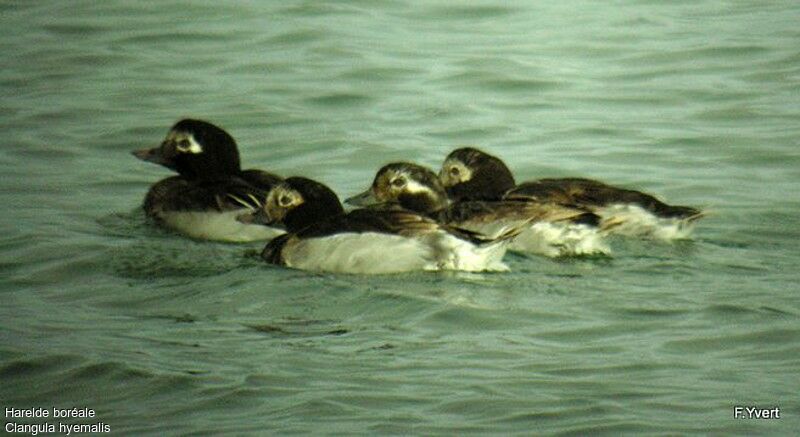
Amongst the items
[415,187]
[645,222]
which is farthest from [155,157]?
[645,222]

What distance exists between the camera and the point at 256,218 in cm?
1164

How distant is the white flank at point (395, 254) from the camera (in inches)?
417

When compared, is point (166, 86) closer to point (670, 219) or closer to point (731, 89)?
Answer: point (731, 89)

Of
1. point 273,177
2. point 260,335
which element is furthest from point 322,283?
point 273,177

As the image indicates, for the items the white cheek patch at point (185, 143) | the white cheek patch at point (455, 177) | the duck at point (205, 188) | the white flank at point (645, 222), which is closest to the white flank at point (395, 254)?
the duck at point (205, 188)

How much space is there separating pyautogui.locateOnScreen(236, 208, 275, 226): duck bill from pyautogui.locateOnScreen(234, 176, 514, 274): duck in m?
0.55

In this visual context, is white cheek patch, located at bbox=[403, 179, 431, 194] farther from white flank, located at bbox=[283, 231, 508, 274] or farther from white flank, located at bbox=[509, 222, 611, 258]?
white flank, located at bbox=[283, 231, 508, 274]

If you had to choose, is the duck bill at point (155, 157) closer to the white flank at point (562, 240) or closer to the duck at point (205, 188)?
the duck at point (205, 188)

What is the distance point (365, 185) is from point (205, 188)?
1.69 meters

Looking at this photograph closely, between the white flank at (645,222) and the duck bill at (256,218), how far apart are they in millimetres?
2026

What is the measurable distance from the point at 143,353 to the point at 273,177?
360 centimetres

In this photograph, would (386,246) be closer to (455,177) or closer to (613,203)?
(455,177)

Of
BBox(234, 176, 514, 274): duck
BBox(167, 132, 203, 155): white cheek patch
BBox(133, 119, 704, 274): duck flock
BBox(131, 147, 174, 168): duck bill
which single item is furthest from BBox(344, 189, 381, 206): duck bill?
BBox(131, 147, 174, 168): duck bill

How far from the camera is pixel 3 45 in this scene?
1852 cm
